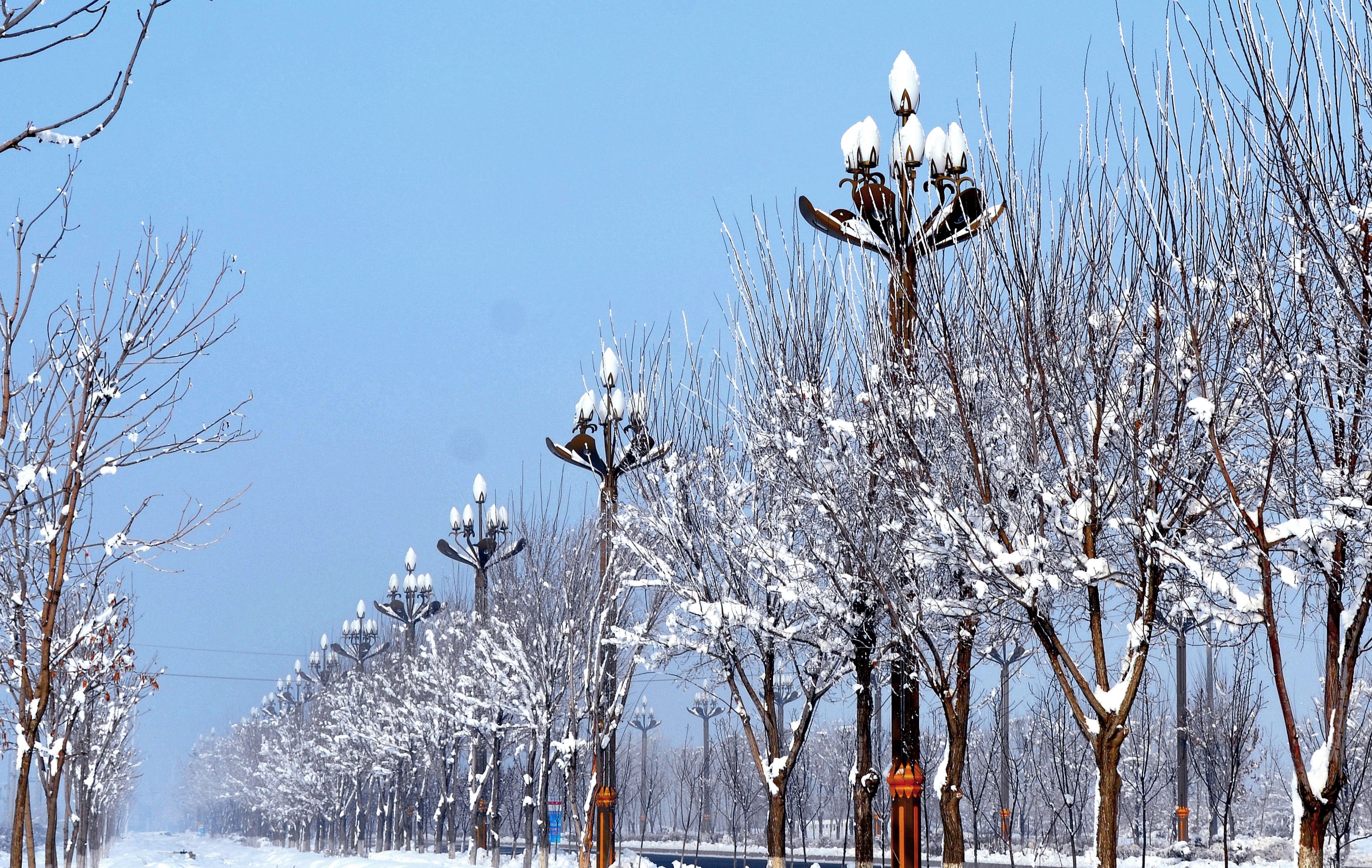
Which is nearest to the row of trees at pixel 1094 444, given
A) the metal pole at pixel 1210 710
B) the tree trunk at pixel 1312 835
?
the tree trunk at pixel 1312 835

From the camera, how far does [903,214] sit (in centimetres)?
1085

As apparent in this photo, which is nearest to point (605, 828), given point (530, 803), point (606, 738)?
point (606, 738)

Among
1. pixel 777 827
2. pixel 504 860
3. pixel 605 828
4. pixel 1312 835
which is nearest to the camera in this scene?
pixel 1312 835

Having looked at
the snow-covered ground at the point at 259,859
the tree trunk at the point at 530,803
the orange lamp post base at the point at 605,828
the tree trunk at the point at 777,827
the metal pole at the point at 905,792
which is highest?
the metal pole at the point at 905,792

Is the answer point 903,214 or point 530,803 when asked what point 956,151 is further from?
point 530,803

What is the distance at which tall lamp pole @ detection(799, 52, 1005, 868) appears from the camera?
10.7 metres

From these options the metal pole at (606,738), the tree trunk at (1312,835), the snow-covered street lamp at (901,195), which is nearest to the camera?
the tree trunk at (1312,835)

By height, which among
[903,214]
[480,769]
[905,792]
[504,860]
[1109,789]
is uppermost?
[903,214]

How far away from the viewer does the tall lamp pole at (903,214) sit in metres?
10.7

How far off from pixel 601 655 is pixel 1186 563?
14670 mm

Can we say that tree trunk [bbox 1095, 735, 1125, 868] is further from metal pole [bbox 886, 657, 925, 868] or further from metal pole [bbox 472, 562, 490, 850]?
metal pole [bbox 472, 562, 490, 850]

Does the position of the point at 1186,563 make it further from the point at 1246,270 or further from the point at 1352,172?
the point at 1352,172

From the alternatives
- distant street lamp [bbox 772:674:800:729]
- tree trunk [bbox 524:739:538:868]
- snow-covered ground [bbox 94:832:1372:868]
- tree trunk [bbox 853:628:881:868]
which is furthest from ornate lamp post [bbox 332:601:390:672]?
tree trunk [bbox 853:628:881:868]

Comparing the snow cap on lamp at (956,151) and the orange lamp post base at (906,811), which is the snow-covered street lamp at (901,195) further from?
the orange lamp post base at (906,811)
